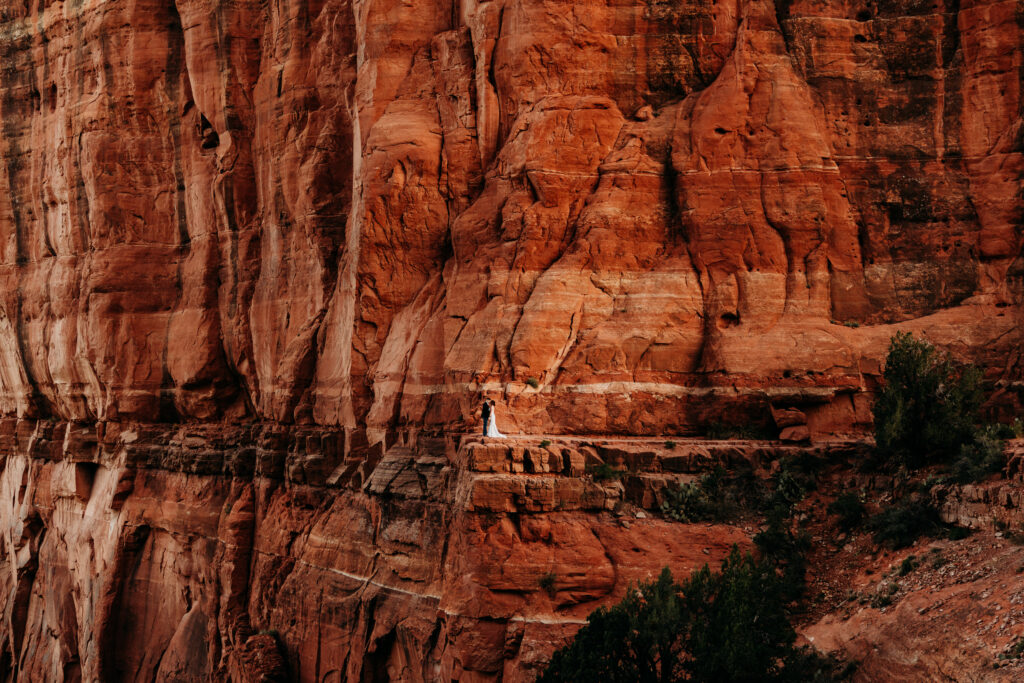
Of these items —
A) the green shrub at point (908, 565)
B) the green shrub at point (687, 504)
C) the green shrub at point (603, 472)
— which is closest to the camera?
the green shrub at point (908, 565)

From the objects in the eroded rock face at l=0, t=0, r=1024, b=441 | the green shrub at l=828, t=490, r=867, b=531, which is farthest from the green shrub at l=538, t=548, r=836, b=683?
the eroded rock face at l=0, t=0, r=1024, b=441

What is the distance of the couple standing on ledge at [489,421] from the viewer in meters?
30.8

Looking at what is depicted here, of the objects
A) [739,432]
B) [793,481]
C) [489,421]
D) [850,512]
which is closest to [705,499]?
[793,481]

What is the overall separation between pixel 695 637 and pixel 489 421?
23.4ft

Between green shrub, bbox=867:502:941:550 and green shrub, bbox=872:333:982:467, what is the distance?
181cm

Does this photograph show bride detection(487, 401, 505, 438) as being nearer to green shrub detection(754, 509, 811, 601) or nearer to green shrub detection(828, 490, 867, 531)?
green shrub detection(754, 509, 811, 601)

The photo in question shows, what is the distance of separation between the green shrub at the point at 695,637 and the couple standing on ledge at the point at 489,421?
5122 millimetres

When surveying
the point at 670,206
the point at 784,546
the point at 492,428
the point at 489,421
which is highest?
the point at 670,206

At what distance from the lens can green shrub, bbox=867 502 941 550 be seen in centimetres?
2723

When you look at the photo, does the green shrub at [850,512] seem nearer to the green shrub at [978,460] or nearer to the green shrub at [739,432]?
the green shrub at [978,460]

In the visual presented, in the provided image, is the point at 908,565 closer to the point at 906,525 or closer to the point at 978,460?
the point at 906,525

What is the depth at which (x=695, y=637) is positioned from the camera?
25844mm

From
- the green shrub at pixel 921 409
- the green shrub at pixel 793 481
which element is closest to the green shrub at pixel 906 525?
the green shrub at pixel 921 409

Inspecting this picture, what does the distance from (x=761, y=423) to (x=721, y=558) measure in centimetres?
415
